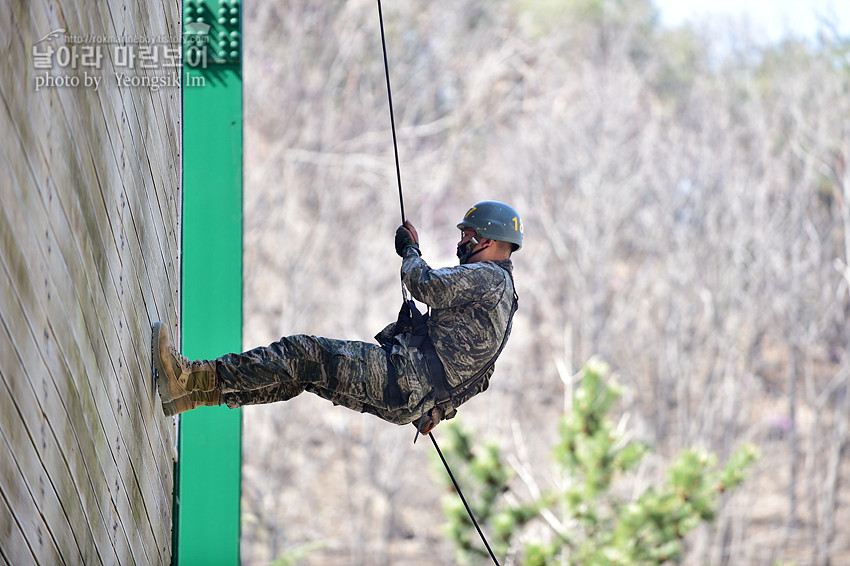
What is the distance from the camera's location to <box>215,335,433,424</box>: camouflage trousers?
4445 mm

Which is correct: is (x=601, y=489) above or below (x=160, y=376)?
above

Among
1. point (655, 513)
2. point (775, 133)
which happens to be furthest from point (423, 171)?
point (655, 513)

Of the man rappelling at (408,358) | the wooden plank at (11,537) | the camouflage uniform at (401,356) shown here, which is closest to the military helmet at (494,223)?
the man rappelling at (408,358)

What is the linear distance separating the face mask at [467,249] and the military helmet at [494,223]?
51mm

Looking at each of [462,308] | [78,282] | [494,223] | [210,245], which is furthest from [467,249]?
[78,282]

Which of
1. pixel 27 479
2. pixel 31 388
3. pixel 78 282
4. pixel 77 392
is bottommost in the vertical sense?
pixel 27 479

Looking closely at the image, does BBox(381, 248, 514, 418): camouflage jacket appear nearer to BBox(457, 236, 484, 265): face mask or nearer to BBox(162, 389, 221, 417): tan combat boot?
BBox(457, 236, 484, 265): face mask

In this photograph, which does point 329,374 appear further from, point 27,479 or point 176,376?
point 27,479

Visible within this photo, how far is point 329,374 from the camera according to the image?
4594mm

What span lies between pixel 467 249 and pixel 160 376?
64.1 inches

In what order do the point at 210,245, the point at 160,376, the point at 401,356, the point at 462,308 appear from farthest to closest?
the point at 210,245, the point at 462,308, the point at 401,356, the point at 160,376

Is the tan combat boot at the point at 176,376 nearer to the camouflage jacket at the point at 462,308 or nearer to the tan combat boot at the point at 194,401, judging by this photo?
the tan combat boot at the point at 194,401

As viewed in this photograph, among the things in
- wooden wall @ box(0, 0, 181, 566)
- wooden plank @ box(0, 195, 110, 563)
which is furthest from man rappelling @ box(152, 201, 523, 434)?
wooden plank @ box(0, 195, 110, 563)

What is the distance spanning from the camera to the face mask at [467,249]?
199 inches
